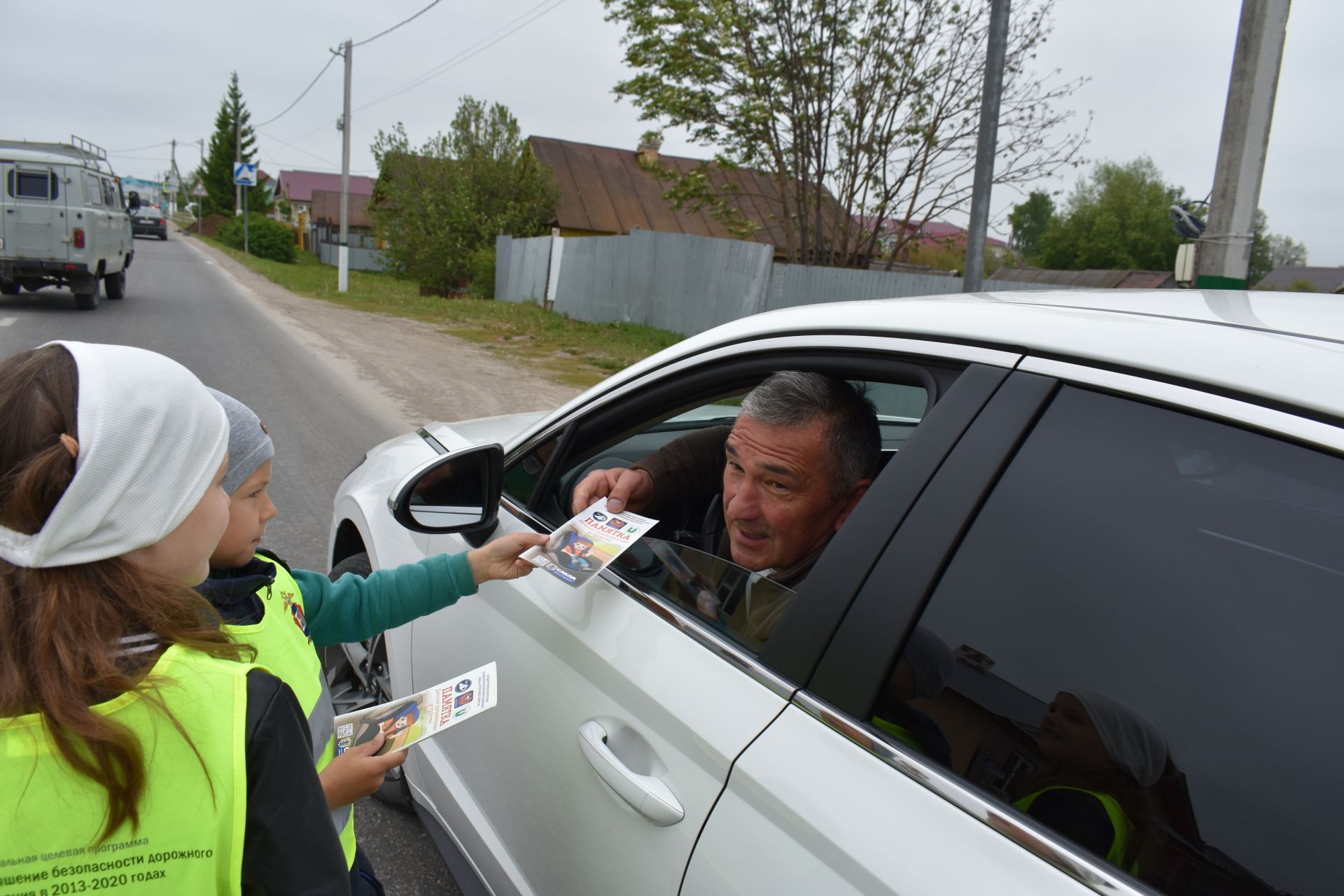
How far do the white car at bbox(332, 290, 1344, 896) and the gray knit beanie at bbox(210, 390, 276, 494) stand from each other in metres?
0.64

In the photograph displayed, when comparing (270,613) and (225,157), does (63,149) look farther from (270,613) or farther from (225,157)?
(225,157)

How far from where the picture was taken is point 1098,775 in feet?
3.26

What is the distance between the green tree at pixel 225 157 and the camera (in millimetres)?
77750

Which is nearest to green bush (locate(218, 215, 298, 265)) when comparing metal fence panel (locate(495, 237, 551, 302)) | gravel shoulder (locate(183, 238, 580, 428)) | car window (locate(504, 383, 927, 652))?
metal fence panel (locate(495, 237, 551, 302))

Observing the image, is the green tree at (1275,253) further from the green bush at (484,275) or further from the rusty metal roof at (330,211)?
the rusty metal roof at (330,211)

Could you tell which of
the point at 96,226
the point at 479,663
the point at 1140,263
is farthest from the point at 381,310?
the point at 1140,263

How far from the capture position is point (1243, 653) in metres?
0.94

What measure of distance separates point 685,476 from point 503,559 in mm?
782

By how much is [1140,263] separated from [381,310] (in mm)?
47431

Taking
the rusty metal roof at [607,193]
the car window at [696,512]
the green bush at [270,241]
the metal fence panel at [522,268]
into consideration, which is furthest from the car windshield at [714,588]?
the green bush at [270,241]

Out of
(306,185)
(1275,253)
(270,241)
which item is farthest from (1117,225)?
(306,185)

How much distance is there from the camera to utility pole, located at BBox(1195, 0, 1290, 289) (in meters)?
6.16

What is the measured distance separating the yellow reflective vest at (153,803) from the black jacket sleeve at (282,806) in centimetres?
3

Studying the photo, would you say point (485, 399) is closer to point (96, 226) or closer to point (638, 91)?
point (638, 91)
